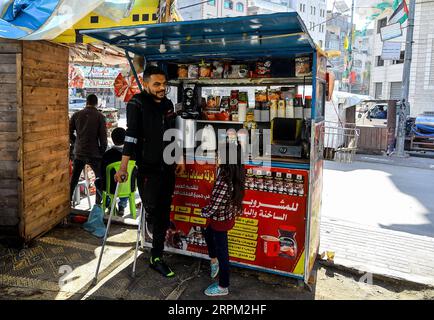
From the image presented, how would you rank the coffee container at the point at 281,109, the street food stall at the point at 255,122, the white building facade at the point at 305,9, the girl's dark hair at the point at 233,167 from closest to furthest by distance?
1. the girl's dark hair at the point at 233,167
2. the street food stall at the point at 255,122
3. the coffee container at the point at 281,109
4. the white building facade at the point at 305,9

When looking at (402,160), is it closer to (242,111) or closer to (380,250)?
(380,250)

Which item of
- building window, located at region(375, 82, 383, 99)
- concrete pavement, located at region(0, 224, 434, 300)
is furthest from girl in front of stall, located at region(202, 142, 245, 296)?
building window, located at region(375, 82, 383, 99)

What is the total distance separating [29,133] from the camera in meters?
4.66

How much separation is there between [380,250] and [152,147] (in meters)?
3.55

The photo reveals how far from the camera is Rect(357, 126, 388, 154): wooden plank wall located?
52.7ft

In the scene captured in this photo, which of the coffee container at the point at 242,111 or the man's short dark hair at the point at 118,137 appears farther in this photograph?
the man's short dark hair at the point at 118,137

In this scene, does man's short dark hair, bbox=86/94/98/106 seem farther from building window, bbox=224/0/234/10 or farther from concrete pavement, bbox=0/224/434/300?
building window, bbox=224/0/234/10

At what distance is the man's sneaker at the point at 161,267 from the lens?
13.5ft

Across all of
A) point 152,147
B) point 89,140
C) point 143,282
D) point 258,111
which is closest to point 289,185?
point 258,111

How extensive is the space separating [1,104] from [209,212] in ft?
9.80

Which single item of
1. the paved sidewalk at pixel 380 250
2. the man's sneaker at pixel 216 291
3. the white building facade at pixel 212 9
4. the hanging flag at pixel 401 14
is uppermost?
the white building facade at pixel 212 9

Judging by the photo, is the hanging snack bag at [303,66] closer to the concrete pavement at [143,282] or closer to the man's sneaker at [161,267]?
the concrete pavement at [143,282]

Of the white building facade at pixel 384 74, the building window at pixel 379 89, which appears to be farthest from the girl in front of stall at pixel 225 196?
the building window at pixel 379 89

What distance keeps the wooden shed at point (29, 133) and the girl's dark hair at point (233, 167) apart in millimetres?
2670
